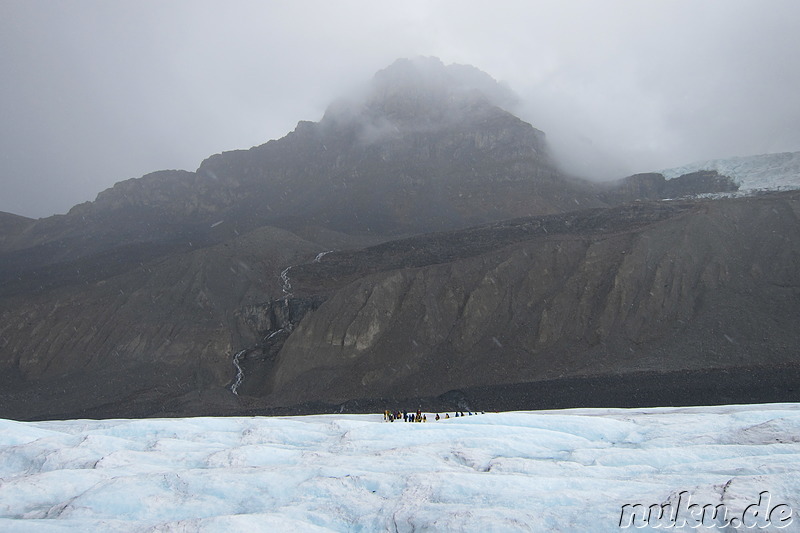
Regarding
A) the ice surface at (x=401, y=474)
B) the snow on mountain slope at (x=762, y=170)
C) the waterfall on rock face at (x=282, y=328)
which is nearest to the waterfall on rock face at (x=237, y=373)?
the waterfall on rock face at (x=282, y=328)

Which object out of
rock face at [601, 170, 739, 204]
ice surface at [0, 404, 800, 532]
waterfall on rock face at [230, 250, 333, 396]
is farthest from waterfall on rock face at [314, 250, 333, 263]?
rock face at [601, 170, 739, 204]

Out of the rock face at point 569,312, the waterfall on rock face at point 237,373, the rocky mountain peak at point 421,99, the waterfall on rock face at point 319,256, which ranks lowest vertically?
the waterfall on rock face at point 237,373

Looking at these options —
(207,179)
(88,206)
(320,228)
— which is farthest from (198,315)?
(88,206)

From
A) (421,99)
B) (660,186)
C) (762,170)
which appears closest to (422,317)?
(762,170)

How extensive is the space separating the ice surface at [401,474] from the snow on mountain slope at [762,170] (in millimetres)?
93254

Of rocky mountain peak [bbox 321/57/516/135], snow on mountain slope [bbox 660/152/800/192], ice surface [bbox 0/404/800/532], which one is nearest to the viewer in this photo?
ice surface [bbox 0/404/800/532]

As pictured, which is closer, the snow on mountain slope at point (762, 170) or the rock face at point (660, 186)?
the snow on mountain slope at point (762, 170)

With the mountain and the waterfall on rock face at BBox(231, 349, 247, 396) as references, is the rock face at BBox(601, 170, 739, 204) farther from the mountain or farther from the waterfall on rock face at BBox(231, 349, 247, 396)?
the waterfall on rock face at BBox(231, 349, 247, 396)

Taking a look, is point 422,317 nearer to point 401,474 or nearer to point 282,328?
point 282,328

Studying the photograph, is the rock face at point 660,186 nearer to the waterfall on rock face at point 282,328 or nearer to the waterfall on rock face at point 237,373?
the waterfall on rock face at point 282,328

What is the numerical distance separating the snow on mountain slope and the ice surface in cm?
9325

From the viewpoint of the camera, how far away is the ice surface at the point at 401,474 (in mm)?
9680

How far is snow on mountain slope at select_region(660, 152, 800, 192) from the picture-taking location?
95.4 meters

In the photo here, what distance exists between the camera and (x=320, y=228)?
102312 mm
